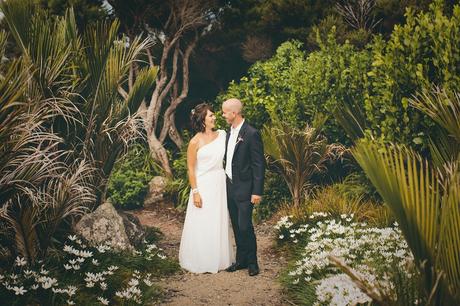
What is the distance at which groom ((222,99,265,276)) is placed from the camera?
18.3 ft

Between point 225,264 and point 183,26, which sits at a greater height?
point 183,26

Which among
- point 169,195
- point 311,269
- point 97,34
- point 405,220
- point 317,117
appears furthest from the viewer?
point 169,195

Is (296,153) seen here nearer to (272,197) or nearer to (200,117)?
(272,197)

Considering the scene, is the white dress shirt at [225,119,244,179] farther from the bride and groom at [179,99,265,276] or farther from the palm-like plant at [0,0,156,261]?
the palm-like plant at [0,0,156,261]

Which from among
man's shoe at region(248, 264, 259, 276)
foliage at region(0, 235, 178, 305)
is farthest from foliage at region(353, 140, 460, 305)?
man's shoe at region(248, 264, 259, 276)

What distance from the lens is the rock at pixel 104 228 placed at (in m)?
5.95

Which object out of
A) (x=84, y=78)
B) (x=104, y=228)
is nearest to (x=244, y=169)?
(x=104, y=228)

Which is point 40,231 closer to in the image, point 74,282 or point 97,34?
point 74,282

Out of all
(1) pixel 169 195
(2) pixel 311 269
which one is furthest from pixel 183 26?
(2) pixel 311 269

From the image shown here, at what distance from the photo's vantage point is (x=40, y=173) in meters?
4.79

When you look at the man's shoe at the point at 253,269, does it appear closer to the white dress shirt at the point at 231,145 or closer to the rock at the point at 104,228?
the white dress shirt at the point at 231,145

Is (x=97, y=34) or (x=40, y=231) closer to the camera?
(x=40, y=231)

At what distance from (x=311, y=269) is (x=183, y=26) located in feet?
24.2

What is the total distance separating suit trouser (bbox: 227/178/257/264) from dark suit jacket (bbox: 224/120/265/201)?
10cm
